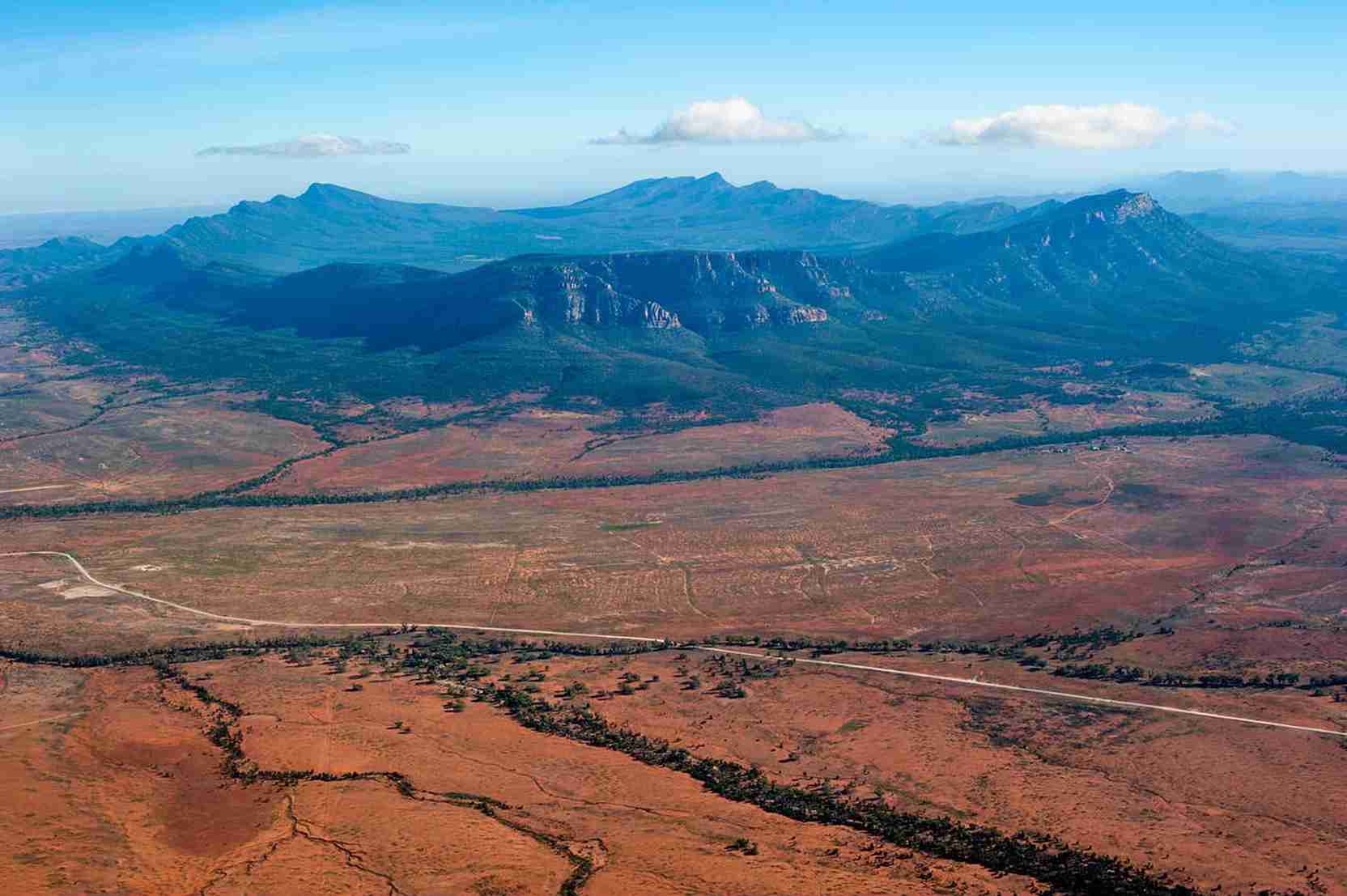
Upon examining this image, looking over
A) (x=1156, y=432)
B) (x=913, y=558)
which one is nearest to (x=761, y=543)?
(x=913, y=558)

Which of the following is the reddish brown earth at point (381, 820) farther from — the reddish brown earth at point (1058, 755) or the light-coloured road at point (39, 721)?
the reddish brown earth at point (1058, 755)

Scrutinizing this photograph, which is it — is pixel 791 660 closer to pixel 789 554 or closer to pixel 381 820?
pixel 789 554

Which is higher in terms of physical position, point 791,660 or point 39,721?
point 39,721

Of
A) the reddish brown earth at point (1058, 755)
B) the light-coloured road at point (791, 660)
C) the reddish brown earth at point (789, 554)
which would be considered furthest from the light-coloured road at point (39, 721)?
the reddish brown earth at point (1058, 755)

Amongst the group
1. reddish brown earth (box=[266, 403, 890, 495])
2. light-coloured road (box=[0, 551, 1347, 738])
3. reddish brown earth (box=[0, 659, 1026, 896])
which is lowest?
light-coloured road (box=[0, 551, 1347, 738])

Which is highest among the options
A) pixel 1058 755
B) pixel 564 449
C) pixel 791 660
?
pixel 564 449

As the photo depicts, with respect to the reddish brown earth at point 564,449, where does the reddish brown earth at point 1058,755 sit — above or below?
below

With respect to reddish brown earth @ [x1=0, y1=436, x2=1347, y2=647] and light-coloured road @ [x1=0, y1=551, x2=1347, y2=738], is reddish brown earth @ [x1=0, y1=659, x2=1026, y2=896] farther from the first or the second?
reddish brown earth @ [x1=0, y1=436, x2=1347, y2=647]

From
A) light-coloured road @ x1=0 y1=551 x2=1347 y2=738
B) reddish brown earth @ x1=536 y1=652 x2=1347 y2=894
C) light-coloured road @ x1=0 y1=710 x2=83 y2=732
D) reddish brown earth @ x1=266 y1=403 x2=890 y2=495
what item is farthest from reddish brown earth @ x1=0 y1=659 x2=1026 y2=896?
reddish brown earth @ x1=266 y1=403 x2=890 y2=495

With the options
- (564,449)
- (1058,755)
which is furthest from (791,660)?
(564,449)
